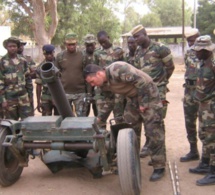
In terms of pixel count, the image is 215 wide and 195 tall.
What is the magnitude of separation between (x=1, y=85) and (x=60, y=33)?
28.5 m

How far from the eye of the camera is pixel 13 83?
19.0ft

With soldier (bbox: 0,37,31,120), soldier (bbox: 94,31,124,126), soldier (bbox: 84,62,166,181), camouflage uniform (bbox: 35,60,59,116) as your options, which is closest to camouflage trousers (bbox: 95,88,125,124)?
soldier (bbox: 94,31,124,126)

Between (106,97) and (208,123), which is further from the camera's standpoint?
(106,97)

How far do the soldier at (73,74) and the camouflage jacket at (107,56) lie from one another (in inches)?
11.4

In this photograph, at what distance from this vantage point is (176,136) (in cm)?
689

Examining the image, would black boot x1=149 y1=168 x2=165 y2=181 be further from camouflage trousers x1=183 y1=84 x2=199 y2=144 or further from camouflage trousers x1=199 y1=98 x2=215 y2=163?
camouflage trousers x1=183 y1=84 x2=199 y2=144

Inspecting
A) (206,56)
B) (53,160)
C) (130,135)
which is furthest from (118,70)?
(53,160)

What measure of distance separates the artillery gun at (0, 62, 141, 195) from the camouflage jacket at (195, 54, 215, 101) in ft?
3.22

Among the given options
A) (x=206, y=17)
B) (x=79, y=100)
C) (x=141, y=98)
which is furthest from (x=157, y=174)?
(x=206, y=17)

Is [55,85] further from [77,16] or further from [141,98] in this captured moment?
[77,16]

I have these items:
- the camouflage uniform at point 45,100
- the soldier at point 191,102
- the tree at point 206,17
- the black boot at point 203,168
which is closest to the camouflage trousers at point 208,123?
the black boot at point 203,168

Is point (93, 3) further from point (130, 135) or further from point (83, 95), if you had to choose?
Result: point (130, 135)

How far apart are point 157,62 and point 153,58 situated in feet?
0.31

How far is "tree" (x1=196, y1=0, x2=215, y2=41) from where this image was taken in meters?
34.9
